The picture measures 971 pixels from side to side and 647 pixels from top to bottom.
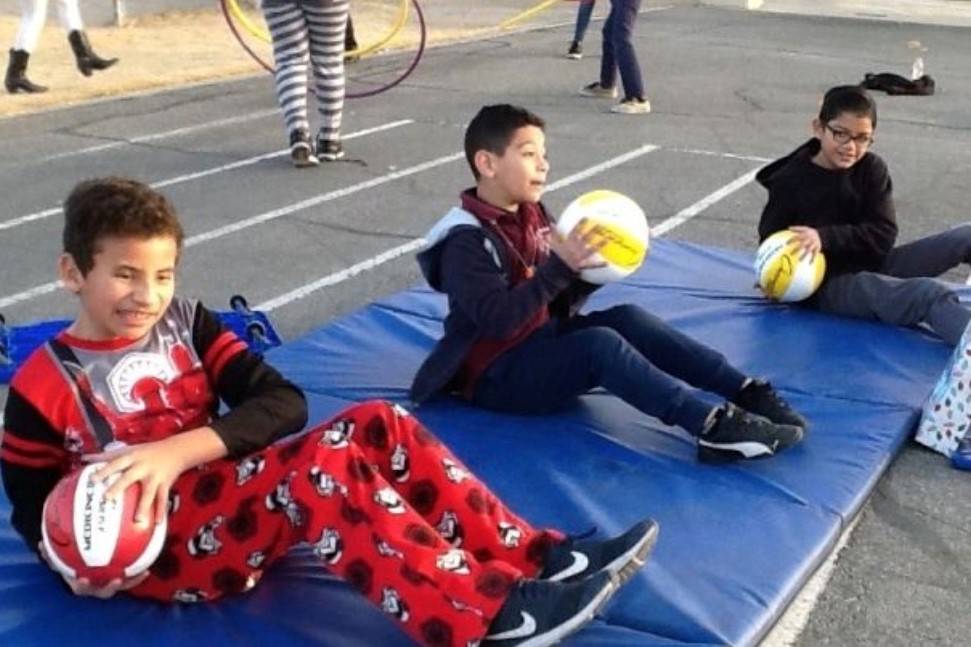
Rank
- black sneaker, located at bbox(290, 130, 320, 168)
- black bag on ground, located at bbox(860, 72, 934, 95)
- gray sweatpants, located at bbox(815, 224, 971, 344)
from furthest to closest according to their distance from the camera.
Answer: black bag on ground, located at bbox(860, 72, 934, 95) < black sneaker, located at bbox(290, 130, 320, 168) < gray sweatpants, located at bbox(815, 224, 971, 344)

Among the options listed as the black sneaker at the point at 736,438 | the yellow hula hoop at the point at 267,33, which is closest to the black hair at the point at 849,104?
the black sneaker at the point at 736,438

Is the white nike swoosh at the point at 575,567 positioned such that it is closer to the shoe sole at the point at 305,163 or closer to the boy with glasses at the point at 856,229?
the boy with glasses at the point at 856,229

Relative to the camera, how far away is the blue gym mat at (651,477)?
2.77 m

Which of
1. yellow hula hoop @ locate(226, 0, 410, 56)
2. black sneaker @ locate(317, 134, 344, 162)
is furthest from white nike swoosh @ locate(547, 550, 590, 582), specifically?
yellow hula hoop @ locate(226, 0, 410, 56)

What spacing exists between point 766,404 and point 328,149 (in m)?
4.75

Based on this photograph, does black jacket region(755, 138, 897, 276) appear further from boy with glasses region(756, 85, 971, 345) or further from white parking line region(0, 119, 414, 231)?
white parking line region(0, 119, 414, 231)

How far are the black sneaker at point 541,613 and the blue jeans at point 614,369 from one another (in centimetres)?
110

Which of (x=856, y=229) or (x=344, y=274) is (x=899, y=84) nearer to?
(x=856, y=229)

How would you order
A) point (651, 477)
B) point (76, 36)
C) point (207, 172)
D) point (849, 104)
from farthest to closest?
point (76, 36)
point (207, 172)
point (849, 104)
point (651, 477)

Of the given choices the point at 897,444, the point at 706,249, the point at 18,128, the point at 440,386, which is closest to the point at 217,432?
the point at 440,386

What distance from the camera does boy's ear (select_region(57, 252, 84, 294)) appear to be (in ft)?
8.69

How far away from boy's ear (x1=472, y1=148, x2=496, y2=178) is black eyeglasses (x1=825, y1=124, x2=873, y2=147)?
5.27 ft

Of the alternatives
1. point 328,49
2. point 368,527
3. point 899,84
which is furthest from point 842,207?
point 899,84

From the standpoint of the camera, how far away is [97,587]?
2.65 meters
